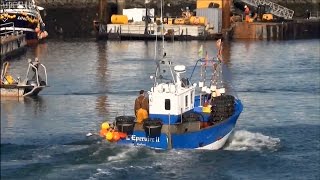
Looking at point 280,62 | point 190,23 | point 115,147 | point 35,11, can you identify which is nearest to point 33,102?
point 115,147

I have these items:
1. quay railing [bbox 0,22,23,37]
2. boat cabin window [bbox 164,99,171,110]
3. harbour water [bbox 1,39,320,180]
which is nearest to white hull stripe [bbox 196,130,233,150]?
harbour water [bbox 1,39,320,180]

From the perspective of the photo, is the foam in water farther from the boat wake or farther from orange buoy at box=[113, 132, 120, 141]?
the boat wake

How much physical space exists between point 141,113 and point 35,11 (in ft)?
189

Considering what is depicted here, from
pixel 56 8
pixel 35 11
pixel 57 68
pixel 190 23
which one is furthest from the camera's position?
pixel 56 8

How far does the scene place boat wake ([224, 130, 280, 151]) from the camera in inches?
1326

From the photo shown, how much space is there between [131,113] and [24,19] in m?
44.5

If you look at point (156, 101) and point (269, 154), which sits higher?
point (156, 101)

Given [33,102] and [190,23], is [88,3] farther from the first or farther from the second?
[33,102]

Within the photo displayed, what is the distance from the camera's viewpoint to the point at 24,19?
83312 millimetres

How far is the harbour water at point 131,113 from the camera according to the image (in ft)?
94.2

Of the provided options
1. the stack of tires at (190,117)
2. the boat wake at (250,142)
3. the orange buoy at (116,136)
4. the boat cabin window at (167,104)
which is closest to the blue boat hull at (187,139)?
the stack of tires at (190,117)

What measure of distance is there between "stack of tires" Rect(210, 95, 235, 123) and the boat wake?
3.76 feet

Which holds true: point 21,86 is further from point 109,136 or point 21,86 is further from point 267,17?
point 267,17

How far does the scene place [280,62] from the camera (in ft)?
227
